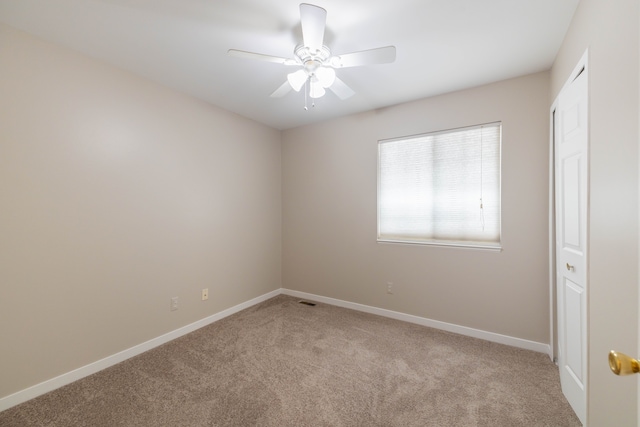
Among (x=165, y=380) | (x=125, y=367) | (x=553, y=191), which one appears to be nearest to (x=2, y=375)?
(x=125, y=367)

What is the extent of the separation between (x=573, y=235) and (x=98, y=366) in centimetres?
364

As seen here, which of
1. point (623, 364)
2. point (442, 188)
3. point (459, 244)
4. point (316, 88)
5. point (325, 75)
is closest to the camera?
point (623, 364)

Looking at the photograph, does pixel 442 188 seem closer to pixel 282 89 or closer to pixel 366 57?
pixel 366 57

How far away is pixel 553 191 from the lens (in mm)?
2189

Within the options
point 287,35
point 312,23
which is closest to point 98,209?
point 287,35

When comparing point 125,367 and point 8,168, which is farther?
point 125,367

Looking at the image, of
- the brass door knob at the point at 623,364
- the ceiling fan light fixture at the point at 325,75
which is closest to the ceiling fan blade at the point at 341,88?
the ceiling fan light fixture at the point at 325,75

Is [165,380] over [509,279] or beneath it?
beneath

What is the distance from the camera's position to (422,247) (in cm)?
299

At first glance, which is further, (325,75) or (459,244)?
(459,244)

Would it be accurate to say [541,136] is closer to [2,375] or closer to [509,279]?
[509,279]

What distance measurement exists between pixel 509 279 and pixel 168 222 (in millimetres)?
3422

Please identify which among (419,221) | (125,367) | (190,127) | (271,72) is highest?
(271,72)

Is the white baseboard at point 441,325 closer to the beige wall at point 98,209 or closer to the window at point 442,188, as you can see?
the window at point 442,188
